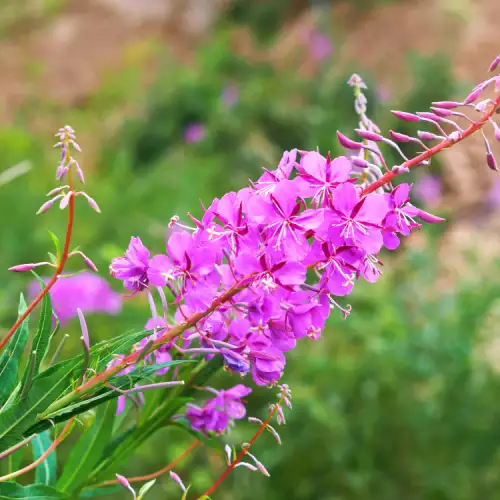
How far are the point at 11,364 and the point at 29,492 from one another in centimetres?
9

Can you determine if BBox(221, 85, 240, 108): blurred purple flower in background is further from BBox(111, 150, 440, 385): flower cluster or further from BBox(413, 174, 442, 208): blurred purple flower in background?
BBox(111, 150, 440, 385): flower cluster

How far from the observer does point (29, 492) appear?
1.90ft

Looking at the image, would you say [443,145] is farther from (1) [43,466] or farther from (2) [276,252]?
(1) [43,466]

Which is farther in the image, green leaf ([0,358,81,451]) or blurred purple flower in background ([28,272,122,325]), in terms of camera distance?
blurred purple flower in background ([28,272,122,325])

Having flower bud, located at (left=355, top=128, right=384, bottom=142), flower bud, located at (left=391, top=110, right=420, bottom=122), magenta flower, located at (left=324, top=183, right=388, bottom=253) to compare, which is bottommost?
magenta flower, located at (left=324, top=183, right=388, bottom=253)

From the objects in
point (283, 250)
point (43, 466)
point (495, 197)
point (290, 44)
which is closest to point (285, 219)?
point (283, 250)

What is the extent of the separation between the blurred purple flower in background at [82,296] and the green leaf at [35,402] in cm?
153

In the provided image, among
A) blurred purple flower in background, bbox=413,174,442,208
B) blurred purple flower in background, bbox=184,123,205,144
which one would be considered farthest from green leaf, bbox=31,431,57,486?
blurred purple flower in background, bbox=184,123,205,144

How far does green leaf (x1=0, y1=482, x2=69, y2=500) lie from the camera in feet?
1.90

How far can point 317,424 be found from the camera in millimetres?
2158

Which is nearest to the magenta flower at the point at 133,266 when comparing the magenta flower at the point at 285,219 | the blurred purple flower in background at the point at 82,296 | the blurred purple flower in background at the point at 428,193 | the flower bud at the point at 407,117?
the magenta flower at the point at 285,219

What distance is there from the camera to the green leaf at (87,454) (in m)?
0.68

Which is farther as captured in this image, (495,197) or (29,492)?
(495,197)

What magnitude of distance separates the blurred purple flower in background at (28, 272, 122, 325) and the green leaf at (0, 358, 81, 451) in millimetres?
1533
